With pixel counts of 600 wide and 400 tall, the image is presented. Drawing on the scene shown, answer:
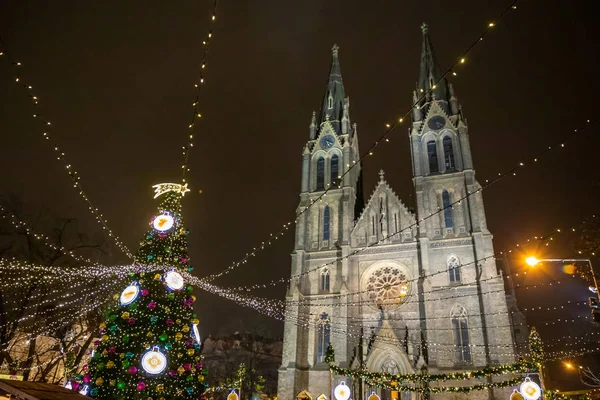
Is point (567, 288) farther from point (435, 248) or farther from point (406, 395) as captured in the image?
point (406, 395)

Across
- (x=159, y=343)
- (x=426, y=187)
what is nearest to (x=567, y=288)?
(x=426, y=187)

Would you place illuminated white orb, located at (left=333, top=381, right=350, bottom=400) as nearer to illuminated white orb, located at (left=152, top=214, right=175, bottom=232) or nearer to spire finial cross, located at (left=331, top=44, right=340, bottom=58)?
illuminated white orb, located at (left=152, top=214, right=175, bottom=232)

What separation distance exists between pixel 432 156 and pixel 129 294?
2650 centimetres

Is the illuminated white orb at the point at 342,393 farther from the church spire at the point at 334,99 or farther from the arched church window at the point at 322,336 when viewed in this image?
the church spire at the point at 334,99

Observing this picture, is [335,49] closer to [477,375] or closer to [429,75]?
[429,75]

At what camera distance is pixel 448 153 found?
3216 cm

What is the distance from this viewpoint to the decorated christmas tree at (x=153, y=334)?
11.3 meters

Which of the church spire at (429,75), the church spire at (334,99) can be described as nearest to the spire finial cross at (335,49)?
the church spire at (334,99)

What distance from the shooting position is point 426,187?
30641 mm

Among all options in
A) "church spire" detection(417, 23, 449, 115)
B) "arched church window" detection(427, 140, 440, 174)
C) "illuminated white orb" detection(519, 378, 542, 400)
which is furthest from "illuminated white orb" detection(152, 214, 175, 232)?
"church spire" detection(417, 23, 449, 115)

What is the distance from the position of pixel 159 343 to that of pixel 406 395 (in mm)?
18145

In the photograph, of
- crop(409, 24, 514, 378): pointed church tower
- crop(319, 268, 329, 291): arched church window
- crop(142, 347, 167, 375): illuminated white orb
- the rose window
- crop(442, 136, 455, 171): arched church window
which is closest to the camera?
crop(142, 347, 167, 375): illuminated white orb

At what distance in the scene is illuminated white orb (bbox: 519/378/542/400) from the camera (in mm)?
16047

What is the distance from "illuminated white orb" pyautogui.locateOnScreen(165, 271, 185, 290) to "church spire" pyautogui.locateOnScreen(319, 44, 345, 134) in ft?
87.3
